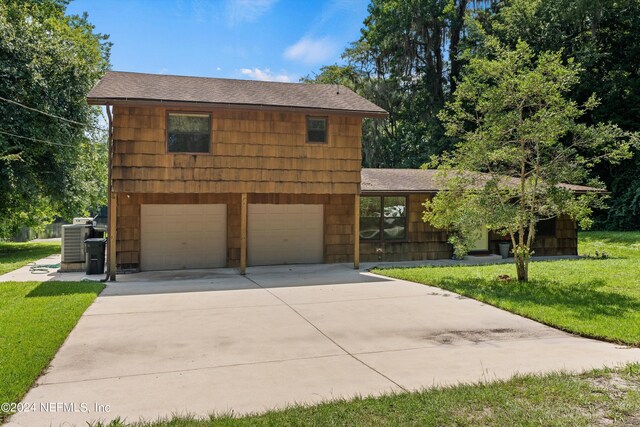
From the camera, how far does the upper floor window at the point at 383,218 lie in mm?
14227

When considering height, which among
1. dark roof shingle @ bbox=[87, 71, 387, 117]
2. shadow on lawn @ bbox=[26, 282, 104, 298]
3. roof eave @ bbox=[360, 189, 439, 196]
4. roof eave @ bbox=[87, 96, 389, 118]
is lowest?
shadow on lawn @ bbox=[26, 282, 104, 298]

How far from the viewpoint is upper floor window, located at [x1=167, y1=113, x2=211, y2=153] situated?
36.4 feet

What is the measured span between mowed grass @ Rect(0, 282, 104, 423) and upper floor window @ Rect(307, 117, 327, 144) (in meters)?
6.08

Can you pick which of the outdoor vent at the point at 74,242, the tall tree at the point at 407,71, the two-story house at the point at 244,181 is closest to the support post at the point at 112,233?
the two-story house at the point at 244,181

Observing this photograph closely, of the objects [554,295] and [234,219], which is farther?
[234,219]

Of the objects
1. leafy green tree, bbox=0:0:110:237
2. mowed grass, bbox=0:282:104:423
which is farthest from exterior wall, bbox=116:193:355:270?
leafy green tree, bbox=0:0:110:237

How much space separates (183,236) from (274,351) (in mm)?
A: 8225

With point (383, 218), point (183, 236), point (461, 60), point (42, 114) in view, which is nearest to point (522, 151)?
point (383, 218)

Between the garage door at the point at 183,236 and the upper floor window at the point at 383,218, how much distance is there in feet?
13.7

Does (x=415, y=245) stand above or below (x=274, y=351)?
above

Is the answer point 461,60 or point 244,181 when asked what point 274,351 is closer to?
point 244,181

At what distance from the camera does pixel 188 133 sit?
36.8 feet

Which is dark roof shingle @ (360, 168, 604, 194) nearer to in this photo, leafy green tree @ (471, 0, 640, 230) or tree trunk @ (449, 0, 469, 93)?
leafy green tree @ (471, 0, 640, 230)

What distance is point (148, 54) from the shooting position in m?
23.4
